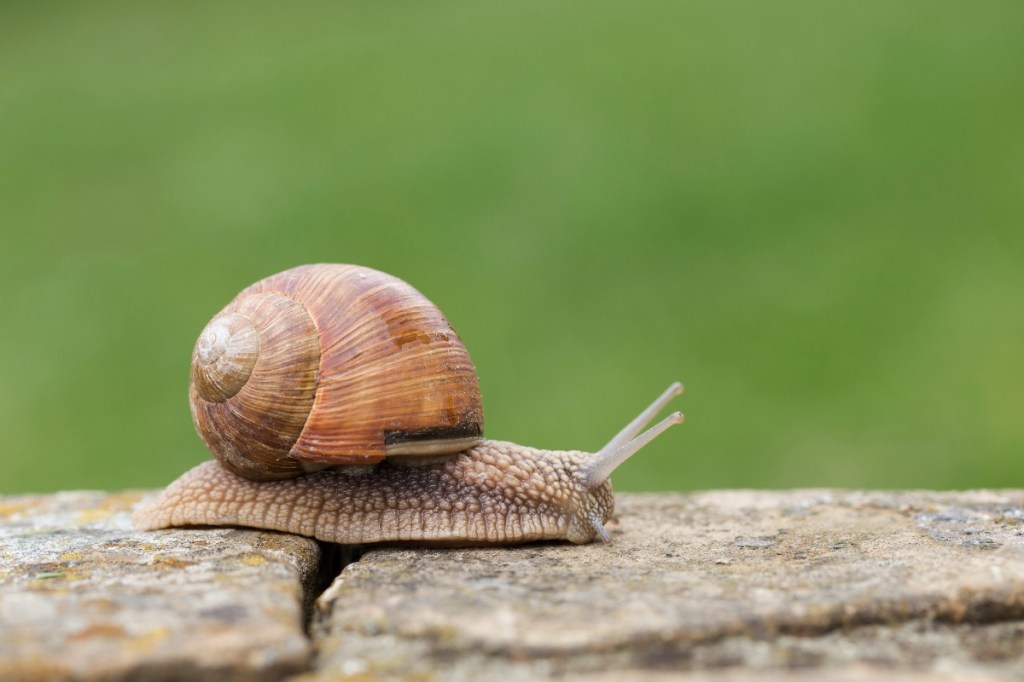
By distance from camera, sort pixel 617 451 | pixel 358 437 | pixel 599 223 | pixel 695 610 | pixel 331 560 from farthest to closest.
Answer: pixel 599 223
pixel 617 451
pixel 331 560
pixel 358 437
pixel 695 610

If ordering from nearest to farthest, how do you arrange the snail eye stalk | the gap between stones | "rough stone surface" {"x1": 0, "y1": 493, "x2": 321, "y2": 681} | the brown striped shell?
"rough stone surface" {"x1": 0, "y1": 493, "x2": 321, "y2": 681}
the gap between stones
the brown striped shell
the snail eye stalk

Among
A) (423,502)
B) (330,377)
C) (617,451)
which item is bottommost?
(423,502)

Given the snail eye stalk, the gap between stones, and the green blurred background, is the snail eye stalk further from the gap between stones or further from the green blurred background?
the green blurred background

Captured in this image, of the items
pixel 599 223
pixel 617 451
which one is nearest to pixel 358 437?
pixel 617 451

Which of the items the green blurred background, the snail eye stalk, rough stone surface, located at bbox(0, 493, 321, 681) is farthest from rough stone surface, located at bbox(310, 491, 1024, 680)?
the green blurred background

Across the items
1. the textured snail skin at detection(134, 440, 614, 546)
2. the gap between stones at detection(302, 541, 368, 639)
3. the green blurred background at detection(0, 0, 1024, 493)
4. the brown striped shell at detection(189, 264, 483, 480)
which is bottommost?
the gap between stones at detection(302, 541, 368, 639)

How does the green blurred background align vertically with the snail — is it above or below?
above

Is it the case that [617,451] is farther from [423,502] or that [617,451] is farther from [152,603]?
[152,603]

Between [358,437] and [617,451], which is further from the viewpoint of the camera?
[617,451]
